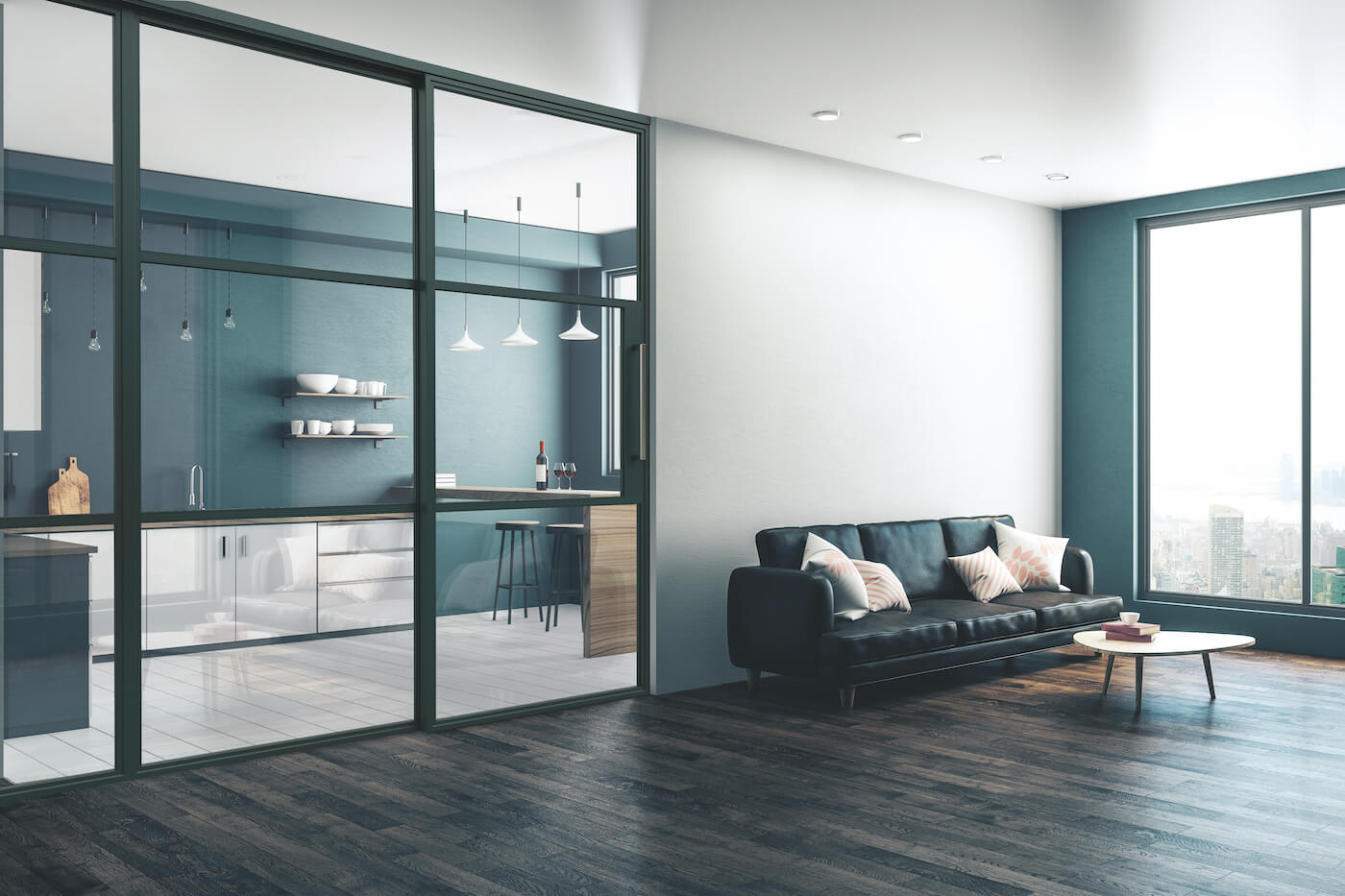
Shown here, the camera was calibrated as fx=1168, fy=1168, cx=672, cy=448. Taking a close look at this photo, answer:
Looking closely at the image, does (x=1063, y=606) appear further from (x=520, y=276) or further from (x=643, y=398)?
(x=520, y=276)

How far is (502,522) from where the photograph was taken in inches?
217

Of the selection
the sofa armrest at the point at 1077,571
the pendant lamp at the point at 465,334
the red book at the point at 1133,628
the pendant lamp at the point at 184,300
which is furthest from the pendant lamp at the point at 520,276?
the sofa armrest at the point at 1077,571

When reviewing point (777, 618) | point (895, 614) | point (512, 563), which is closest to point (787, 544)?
point (777, 618)

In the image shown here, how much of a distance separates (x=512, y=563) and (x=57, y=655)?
197 centimetres

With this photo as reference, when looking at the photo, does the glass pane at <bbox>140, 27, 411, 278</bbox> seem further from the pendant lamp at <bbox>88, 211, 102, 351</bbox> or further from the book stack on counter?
the book stack on counter

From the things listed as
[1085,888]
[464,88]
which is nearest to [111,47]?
[464,88]

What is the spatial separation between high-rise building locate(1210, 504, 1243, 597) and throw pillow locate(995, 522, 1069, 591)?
1319 millimetres

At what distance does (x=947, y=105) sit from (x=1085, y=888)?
3909mm

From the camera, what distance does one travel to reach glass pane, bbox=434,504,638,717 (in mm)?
5367

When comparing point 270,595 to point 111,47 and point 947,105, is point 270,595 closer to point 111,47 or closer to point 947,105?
point 111,47

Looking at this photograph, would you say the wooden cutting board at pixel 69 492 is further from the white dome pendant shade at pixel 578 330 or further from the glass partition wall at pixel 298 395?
the white dome pendant shade at pixel 578 330

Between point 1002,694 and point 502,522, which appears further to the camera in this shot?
point 1002,694

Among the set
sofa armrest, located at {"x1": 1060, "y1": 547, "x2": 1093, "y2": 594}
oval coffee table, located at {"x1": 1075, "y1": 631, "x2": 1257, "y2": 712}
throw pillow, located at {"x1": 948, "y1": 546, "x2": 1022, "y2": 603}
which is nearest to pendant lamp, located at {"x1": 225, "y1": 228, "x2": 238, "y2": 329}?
oval coffee table, located at {"x1": 1075, "y1": 631, "x2": 1257, "y2": 712}

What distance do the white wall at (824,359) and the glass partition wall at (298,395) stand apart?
279 mm
